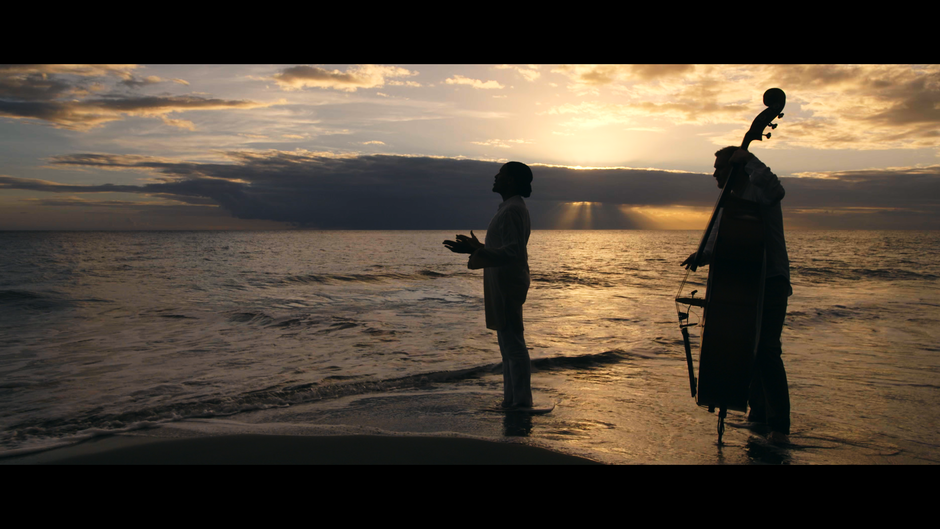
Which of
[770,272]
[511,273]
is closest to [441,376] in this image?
[511,273]

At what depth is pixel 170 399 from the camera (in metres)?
5.20

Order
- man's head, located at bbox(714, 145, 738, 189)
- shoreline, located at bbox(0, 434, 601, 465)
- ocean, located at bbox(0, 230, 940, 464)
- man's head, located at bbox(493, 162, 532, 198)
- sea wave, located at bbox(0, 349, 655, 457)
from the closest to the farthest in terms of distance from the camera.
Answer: shoreline, located at bbox(0, 434, 601, 465) → man's head, located at bbox(714, 145, 738, 189) → ocean, located at bbox(0, 230, 940, 464) → sea wave, located at bbox(0, 349, 655, 457) → man's head, located at bbox(493, 162, 532, 198)

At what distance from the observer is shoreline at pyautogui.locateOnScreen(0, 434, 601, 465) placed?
343 centimetres

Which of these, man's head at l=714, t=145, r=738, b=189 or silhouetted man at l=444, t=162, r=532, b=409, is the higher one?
man's head at l=714, t=145, r=738, b=189

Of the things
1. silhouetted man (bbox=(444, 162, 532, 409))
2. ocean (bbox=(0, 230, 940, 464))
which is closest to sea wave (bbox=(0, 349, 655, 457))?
ocean (bbox=(0, 230, 940, 464))

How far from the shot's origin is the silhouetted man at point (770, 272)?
3488 mm

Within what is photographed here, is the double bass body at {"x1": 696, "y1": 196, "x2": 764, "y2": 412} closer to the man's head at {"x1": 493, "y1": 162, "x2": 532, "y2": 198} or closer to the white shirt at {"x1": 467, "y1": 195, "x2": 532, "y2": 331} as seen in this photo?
the white shirt at {"x1": 467, "y1": 195, "x2": 532, "y2": 331}

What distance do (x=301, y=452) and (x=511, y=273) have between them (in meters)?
2.11

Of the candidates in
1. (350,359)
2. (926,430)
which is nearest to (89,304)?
(350,359)

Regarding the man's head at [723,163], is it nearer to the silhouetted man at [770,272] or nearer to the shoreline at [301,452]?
the silhouetted man at [770,272]

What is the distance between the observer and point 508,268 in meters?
4.36

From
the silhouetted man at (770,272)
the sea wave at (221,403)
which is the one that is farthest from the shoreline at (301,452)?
the silhouetted man at (770,272)
